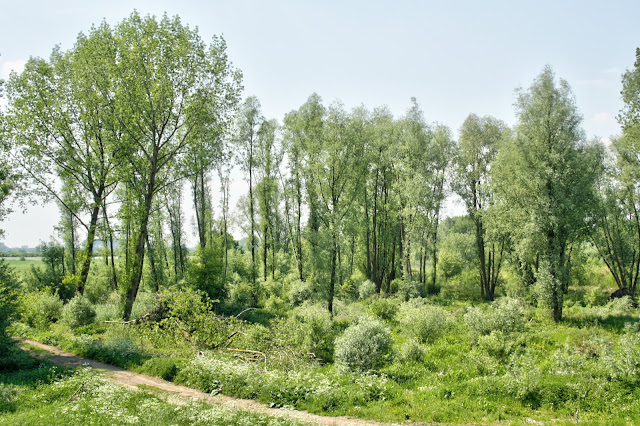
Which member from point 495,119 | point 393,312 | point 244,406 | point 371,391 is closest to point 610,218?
point 495,119

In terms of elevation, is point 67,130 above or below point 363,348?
above

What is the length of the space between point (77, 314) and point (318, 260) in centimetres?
1503

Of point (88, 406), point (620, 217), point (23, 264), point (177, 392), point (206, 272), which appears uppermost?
point (620, 217)

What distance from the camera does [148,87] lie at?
18.1 metres

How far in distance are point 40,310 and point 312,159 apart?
58.8 feet

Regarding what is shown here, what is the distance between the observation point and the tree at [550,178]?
19.6 metres

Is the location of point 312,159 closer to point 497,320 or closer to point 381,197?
point 381,197

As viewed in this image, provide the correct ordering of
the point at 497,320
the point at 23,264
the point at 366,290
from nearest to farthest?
the point at 497,320, the point at 366,290, the point at 23,264

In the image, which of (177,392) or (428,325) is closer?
(177,392)

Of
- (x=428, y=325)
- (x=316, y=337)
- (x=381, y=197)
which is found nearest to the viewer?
(x=316, y=337)

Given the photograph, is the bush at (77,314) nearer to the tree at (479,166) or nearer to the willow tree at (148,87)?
the willow tree at (148,87)

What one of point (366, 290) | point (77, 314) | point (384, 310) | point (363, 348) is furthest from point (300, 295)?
point (363, 348)

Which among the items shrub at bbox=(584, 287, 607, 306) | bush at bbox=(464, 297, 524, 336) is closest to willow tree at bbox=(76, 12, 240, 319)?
bush at bbox=(464, 297, 524, 336)

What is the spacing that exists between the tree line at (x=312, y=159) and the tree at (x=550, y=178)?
0.24ft
